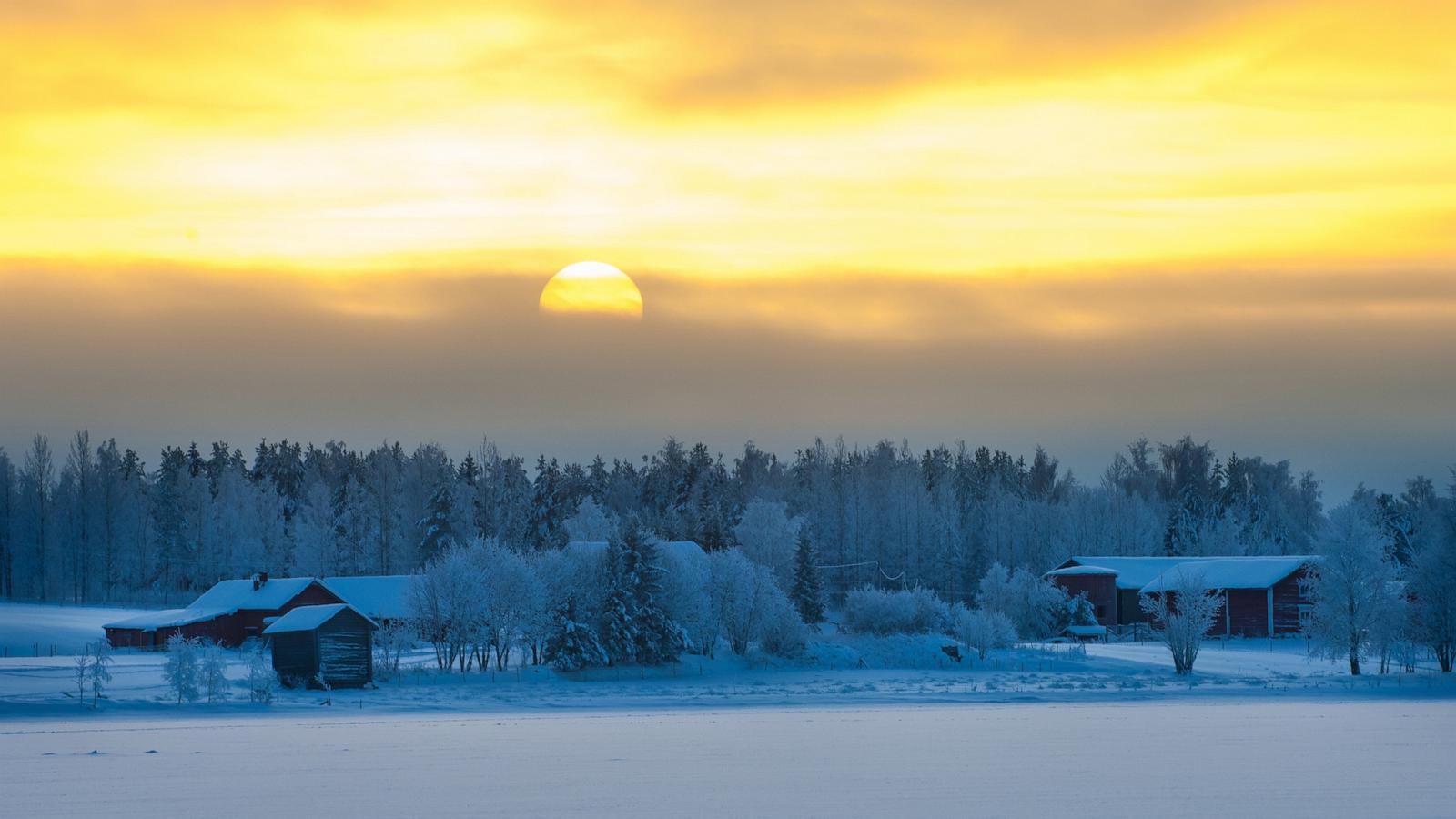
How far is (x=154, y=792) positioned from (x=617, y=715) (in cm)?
1912

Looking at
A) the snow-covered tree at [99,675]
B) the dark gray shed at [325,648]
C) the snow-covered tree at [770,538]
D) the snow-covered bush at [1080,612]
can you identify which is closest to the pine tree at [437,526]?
the snow-covered tree at [770,538]

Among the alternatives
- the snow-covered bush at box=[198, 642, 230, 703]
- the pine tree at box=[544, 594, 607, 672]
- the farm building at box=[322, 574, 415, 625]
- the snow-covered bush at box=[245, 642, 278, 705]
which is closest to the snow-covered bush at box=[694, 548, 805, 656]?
the pine tree at box=[544, 594, 607, 672]

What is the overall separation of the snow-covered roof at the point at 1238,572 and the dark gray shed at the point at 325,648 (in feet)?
151

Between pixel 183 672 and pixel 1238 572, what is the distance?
59625mm

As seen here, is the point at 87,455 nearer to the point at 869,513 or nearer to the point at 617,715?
the point at 869,513

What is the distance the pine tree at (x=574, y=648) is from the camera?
201 feet

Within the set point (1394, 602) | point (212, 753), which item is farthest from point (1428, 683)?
point (212, 753)

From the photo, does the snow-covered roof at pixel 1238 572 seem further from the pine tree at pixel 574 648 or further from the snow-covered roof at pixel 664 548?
the pine tree at pixel 574 648

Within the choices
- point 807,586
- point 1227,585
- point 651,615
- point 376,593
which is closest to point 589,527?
point 807,586

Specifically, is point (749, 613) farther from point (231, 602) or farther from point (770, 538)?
point (231, 602)

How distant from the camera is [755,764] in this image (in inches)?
1303

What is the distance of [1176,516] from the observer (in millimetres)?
133750

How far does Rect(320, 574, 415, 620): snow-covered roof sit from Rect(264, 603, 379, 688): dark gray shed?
68.3ft

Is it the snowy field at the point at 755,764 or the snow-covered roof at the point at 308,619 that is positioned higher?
the snow-covered roof at the point at 308,619
